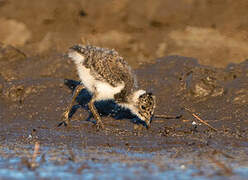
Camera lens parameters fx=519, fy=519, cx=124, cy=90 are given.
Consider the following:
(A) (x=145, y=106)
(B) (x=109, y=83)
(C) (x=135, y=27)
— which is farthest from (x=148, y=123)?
(C) (x=135, y=27)

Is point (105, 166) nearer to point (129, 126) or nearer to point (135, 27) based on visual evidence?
point (129, 126)

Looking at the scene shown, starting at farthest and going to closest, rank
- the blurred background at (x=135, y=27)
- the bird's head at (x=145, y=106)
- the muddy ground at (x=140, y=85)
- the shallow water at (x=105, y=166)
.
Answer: the blurred background at (x=135, y=27) → the bird's head at (x=145, y=106) → the muddy ground at (x=140, y=85) → the shallow water at (x=105, y=166)

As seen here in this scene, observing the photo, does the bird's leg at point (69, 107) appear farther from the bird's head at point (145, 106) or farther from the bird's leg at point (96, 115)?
the bird's head at point (145, 106)

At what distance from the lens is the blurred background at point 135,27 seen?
10461mm

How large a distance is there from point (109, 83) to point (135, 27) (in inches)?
180

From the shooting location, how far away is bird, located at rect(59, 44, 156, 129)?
7387 mm

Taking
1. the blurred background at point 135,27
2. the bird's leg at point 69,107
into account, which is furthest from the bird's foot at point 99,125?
the blurred background at point 135,27

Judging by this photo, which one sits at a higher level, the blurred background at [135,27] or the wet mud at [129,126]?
the blurred background at [135,27]

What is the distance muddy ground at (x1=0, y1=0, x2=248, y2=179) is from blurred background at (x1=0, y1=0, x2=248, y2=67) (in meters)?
0.02

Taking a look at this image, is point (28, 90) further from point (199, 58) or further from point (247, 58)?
point (247, 58)

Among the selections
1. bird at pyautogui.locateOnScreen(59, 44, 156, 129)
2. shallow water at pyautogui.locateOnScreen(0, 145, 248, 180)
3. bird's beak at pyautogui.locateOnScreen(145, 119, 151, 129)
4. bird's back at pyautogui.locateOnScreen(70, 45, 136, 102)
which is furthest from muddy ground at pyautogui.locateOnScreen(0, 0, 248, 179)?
bird's back at pyautogui.locateOnScreen(70, 45, 136, 102)

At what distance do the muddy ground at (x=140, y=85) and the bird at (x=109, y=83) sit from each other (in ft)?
0.75

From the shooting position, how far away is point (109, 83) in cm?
739

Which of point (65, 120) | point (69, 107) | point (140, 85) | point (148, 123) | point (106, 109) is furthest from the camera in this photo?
point (140, 85)
